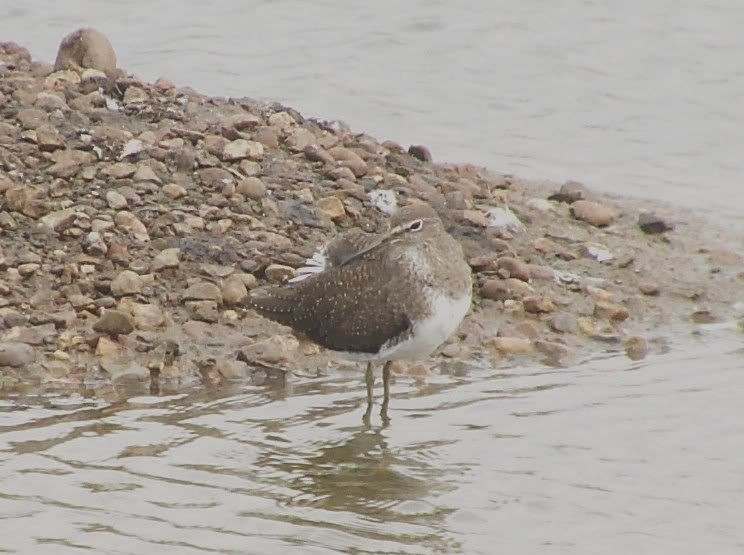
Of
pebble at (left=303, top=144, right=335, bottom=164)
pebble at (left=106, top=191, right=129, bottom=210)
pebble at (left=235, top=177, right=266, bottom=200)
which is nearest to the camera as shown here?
pebble at (left=106, top=191, right=129, bottom=210)

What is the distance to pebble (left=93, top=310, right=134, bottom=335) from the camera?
893 cm

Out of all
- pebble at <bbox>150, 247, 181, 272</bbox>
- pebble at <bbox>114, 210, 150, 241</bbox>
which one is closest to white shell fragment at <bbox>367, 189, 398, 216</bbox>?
pebble at <bbox>150, 247, 181, 272</bbox>

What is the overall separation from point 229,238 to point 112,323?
1.27 m

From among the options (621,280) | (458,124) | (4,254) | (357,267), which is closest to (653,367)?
(621,280)

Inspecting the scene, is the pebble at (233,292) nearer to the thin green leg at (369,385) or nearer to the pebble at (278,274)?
the pebble at (278,274)

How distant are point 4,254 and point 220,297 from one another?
1446mm

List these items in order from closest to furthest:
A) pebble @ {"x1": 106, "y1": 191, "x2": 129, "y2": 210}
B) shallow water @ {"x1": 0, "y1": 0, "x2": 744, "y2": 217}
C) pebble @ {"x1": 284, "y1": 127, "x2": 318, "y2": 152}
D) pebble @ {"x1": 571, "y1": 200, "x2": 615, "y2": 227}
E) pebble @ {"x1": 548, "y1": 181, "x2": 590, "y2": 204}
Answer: pebble @ {"x1": 106, "y1": 191, "x2": 129, "y2": 210} < pebble @ {"x1": 284, "y1": 127, "x2": 318, "y2": 152} < pebble @ {"x1": 571, "y1": 200, "x2": 615, "y2": 227} < pebble @ {"x1": 548, "y1": 181, "x2": 590, "y2": 204} < shallow water @ {"x1": 0, "y1": 0, "x2": 744, "y2": 217}

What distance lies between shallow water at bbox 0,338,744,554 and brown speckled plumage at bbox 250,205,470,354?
470 mm

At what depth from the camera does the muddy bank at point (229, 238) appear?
9055 mm

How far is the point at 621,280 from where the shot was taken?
10.7 m

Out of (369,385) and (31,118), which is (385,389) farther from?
(31,118)

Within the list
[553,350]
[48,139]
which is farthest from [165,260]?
[553,350]

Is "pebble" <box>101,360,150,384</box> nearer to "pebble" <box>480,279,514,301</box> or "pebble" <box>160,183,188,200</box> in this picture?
"pebble" <box>160,183,188,200</box>

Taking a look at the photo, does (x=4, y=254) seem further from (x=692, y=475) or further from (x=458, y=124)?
(x=458, y=124)
